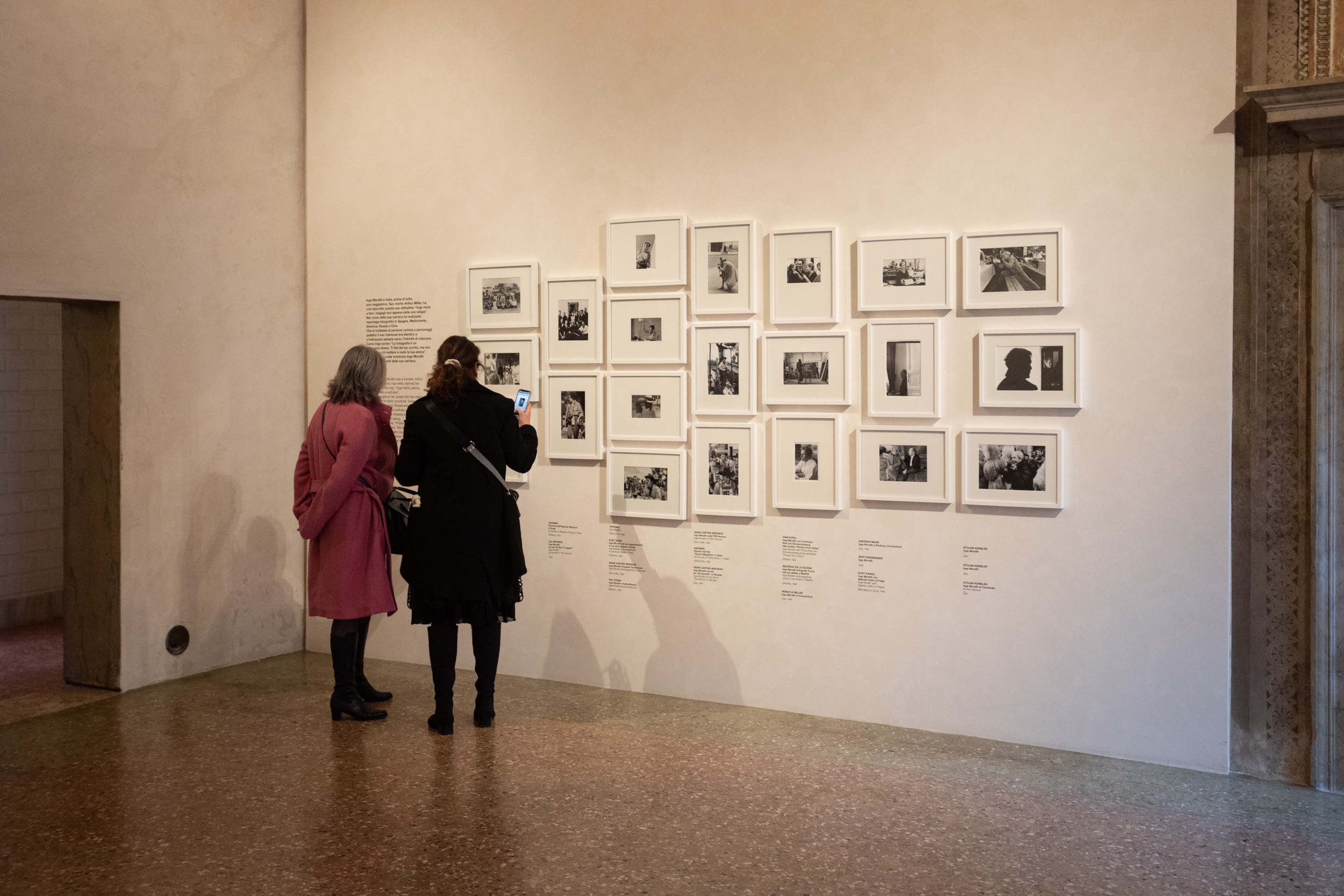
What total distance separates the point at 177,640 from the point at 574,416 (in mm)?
2975

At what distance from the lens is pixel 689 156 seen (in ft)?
19.2

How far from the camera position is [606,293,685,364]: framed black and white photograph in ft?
19.4

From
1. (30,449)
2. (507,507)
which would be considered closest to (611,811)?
(507,507)

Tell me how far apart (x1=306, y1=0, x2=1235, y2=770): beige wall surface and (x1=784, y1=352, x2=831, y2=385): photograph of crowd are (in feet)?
0.78

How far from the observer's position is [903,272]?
5.35 metres

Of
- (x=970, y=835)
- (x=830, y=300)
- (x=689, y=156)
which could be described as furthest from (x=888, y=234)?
(x=970, y=835)

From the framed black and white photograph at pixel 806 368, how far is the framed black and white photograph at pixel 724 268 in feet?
0.95

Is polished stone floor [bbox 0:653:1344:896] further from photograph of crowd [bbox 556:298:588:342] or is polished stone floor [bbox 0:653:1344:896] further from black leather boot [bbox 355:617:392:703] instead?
photograph of crowd [bbox 556:298:588:342]

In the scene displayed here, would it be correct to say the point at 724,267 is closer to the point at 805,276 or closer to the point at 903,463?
the point at 805,276

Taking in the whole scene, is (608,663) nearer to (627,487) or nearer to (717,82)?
(627,487)

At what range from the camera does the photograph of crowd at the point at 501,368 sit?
638 cm

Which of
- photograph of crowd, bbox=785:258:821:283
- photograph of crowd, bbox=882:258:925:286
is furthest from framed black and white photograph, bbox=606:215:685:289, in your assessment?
photograph of crowd, bbox=882:258:925:286

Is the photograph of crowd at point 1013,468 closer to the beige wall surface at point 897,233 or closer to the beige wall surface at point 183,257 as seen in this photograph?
the beige wall surface at point 897,233

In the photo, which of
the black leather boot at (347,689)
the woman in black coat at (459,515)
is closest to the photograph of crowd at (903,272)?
the woman in black coat at (459,515)
